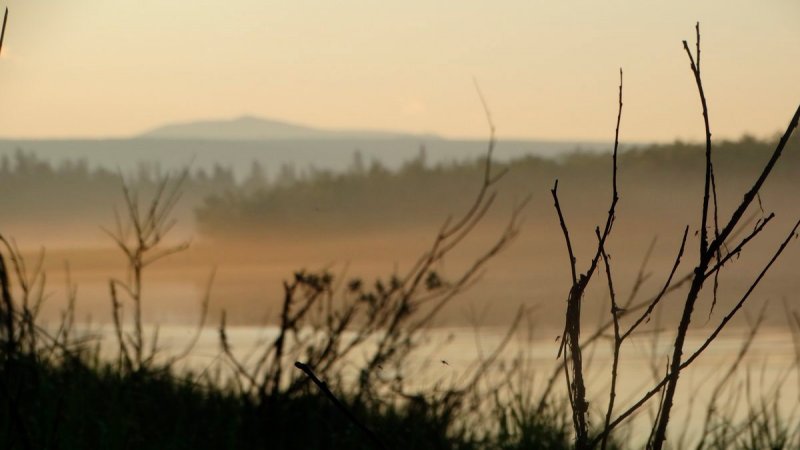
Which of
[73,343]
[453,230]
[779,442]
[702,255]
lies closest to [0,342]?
[73,343]

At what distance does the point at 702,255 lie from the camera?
134 centimetres

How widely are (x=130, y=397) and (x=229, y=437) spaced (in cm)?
59

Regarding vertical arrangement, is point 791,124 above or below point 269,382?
above

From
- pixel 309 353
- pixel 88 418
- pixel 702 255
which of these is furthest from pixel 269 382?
pixel 702 255

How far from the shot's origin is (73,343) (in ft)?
13.4

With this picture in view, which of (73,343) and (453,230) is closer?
(73,343)

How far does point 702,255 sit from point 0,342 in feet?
8.69

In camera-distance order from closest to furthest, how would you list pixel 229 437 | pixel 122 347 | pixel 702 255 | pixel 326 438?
1. pixel 702 255
2. pixel 229 437
3. pixel 122 347
4. pixel 326 438

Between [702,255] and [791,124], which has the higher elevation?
[791,124]

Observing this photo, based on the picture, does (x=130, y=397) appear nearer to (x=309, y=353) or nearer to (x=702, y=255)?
(x=309, y=353)

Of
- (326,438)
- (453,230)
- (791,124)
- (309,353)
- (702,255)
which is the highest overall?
(791,124)

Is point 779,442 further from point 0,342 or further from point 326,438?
point 0,342

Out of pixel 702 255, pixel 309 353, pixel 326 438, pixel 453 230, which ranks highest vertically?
pixel 702 255

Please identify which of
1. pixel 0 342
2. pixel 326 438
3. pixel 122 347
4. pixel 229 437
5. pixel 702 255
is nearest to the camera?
pixel 702 255
